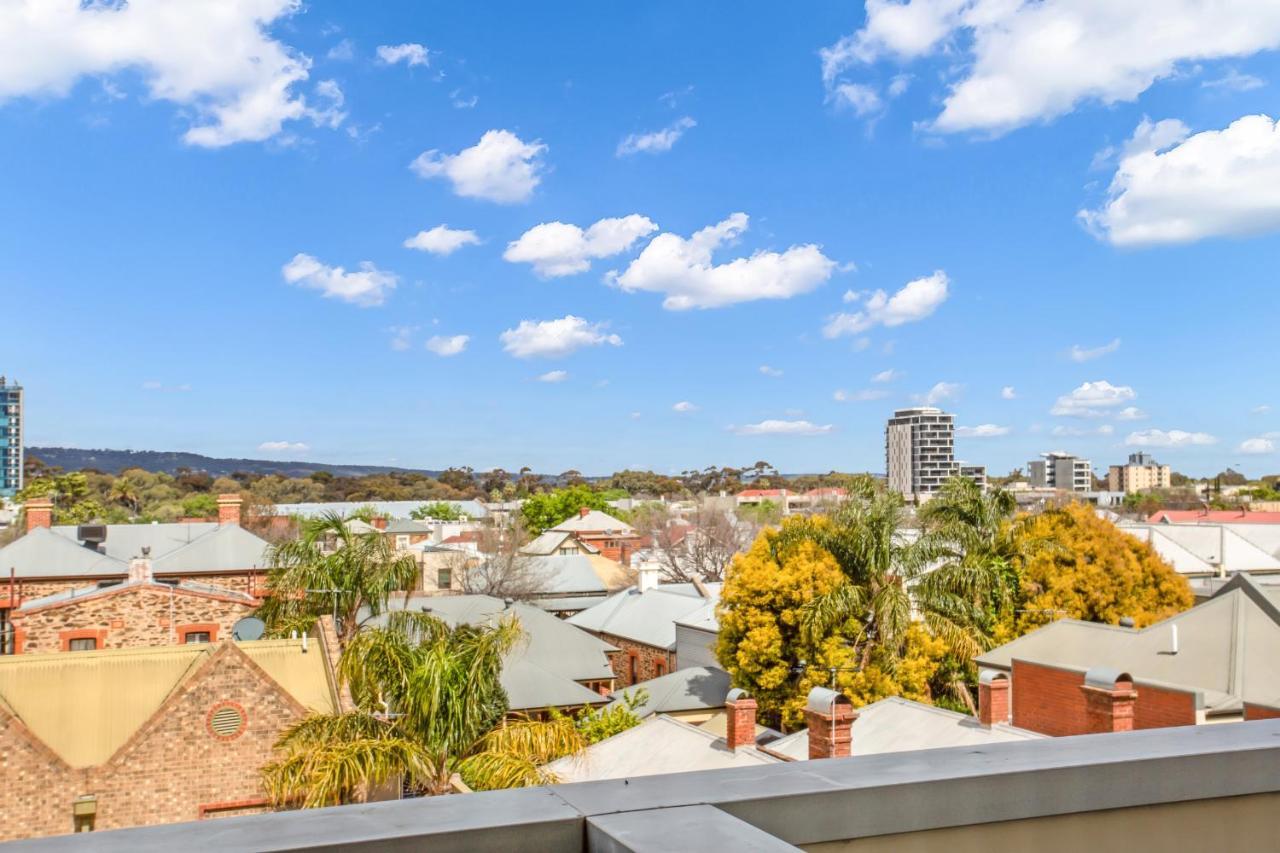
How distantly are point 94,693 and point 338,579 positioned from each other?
15.0 feet

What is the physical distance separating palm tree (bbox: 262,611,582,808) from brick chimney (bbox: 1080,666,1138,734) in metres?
6.66

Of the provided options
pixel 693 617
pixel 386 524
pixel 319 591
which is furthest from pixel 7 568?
pixel 386 524

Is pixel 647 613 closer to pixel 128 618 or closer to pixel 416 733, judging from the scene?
pixel 128 618

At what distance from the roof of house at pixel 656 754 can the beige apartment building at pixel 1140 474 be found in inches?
7673

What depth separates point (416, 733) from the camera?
33.9ft

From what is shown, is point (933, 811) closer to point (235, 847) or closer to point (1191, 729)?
point (1191, 729)

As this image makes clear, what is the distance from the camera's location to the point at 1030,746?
2484mm

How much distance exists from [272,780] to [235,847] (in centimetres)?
930

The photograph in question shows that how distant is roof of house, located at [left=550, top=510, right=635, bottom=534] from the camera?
254 feet

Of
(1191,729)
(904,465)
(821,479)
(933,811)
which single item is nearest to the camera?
(933,811)

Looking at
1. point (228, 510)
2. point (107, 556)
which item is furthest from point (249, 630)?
point (228, 510)

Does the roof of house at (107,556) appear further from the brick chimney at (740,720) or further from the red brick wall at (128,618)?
the brick chimney at (740,720)

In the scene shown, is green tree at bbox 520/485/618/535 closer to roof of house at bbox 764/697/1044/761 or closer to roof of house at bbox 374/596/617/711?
roof of house at bbox 374/596/617/711

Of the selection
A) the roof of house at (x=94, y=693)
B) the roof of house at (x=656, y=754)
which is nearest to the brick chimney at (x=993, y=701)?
the roof of house at (x=656, y=754)
